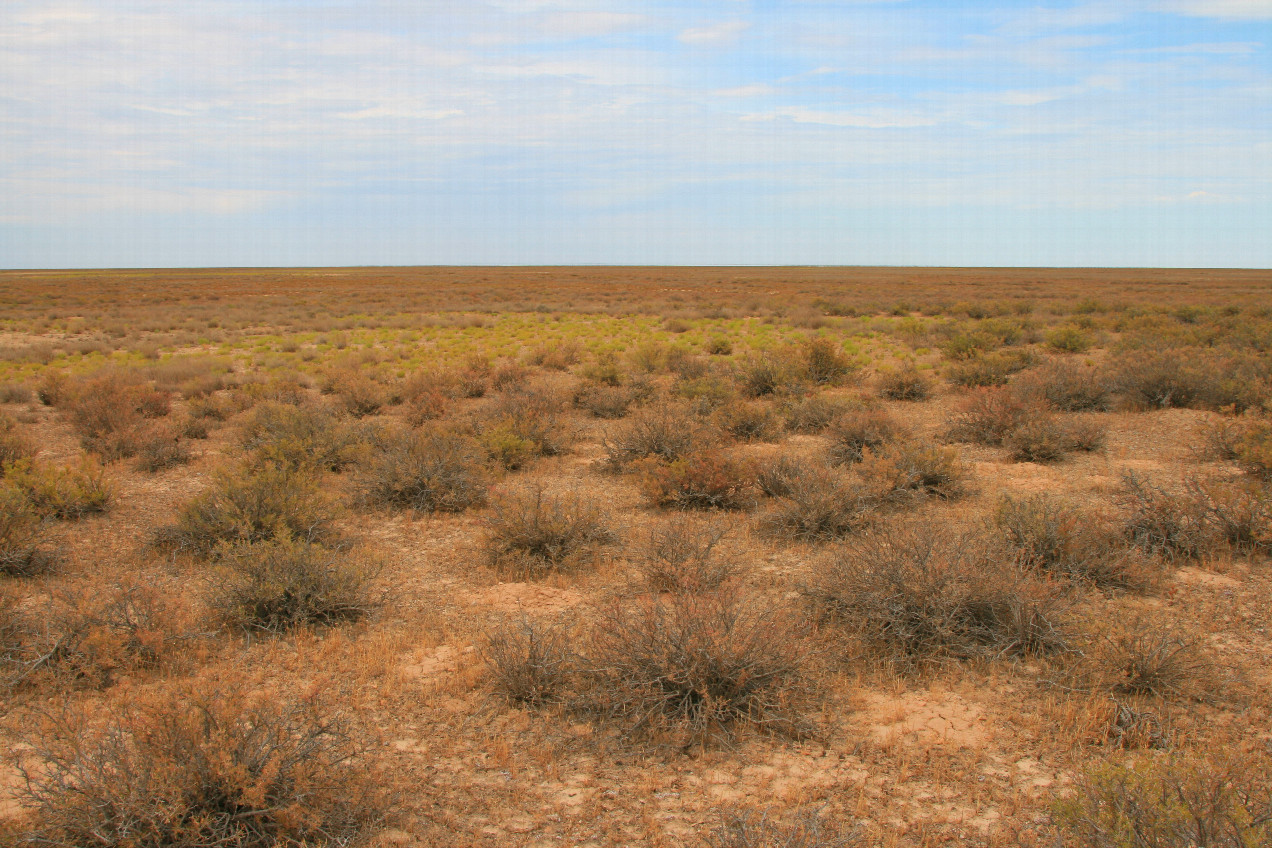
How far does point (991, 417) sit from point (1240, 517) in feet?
14.1

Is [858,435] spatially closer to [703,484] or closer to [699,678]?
[703,484]

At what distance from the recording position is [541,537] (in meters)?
6.71

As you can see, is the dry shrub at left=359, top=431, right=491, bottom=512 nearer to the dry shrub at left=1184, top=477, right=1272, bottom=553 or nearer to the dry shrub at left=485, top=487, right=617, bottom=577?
the dry shrub at left=485, top=487, right=617, bottom=577

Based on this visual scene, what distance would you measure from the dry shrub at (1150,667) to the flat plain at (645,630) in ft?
0.07

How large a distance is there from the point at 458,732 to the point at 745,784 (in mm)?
1640

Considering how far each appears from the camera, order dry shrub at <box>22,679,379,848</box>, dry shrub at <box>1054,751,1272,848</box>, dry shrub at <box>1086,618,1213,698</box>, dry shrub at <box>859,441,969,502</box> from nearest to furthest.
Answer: dry shrub at <box>1054,751,1272,848</box>, dry shrub at <box>22,679,379,848</box>, dry shrub at <box>1086,618,1213,698</box>, dry shrub at <box>859,441,969,502</box>

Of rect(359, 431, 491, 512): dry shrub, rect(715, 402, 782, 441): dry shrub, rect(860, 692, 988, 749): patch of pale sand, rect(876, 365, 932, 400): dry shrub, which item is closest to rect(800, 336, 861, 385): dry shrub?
rect(876, 365, 932, 400): dry shrub

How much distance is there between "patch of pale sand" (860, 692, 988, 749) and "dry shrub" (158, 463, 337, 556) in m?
5.00

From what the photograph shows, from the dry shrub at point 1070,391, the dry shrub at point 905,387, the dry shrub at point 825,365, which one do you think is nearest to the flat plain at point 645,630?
the dry shrub at point 1070,391

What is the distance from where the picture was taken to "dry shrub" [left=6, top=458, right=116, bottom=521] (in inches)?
297

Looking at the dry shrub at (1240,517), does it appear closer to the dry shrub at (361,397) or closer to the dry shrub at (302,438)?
the dry shrub at (302,438)

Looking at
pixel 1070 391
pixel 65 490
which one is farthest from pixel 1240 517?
pixel 65 490

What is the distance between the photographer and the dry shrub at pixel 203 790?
2955 millimetres

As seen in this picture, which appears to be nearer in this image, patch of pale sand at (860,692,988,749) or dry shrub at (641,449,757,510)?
patch of pale sand at (860,692,988,749)
